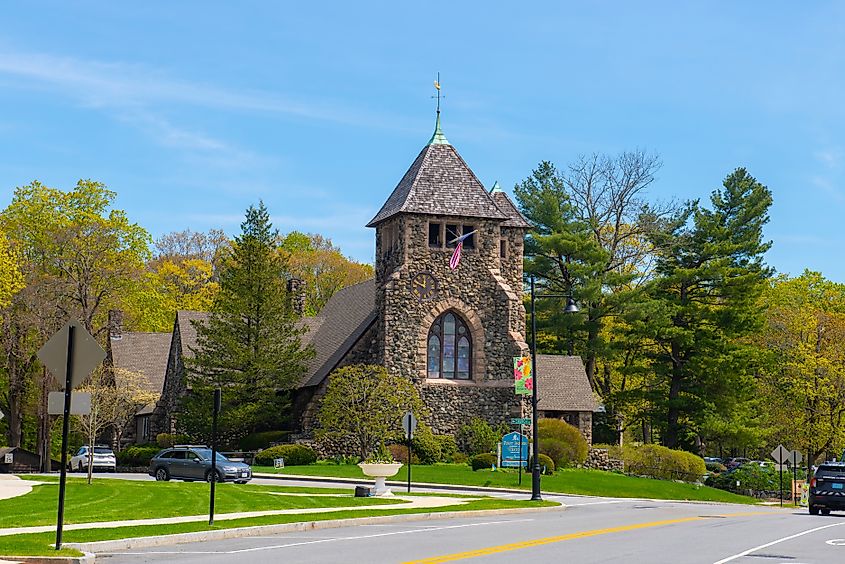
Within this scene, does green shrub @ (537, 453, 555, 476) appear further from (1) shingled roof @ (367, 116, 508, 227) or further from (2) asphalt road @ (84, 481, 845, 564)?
(2) asphalt road @ (84, 481, 845, 564)

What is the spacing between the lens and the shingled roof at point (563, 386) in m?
60.9

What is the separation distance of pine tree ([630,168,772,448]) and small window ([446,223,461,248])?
56.2ft

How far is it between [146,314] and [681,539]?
63.1 meters

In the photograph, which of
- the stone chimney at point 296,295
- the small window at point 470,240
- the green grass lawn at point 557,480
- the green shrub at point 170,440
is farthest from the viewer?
the stone chimney at point 296,295

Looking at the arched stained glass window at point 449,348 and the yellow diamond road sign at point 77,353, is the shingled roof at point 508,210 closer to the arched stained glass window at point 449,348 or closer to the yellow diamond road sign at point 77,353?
the arched stained glass window at point 449,348

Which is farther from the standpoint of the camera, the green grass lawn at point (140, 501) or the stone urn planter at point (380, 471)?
the stone urn planter at point (380, 471)

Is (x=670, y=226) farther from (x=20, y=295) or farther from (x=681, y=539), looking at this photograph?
(x=681, y=539)

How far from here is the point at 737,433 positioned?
226 feet

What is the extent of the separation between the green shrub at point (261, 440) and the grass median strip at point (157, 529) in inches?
1011

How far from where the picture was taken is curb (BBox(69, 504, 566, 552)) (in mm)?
18781

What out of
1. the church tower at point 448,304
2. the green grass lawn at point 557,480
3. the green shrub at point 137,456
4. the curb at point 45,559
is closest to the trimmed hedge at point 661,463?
the green grass lawn at point 557,480

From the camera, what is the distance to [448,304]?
55.4 metres

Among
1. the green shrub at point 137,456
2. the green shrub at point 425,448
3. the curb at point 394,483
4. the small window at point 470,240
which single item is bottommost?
the curb at point 394,483

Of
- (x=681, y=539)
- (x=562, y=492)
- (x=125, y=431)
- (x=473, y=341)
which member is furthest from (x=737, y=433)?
(x=681, y=539)
